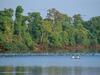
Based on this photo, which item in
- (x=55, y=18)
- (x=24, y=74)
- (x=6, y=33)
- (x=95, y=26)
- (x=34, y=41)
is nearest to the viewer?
(x=24, y=74)

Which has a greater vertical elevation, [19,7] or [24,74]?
[19,7]

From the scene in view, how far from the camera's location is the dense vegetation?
11675cm

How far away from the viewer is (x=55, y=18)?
13550cm

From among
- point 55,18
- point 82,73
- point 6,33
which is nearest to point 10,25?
point 6,33

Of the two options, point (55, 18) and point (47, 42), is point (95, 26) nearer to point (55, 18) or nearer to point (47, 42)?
point (55, 18)

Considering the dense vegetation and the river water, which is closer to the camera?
the river water

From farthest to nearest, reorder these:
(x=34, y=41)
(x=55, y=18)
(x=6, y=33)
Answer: (x=55, y=18)
(x=34, y=41)
(x=6, y=33)

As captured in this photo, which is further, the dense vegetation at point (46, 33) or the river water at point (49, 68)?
the dense vegetation at point (46, 33)

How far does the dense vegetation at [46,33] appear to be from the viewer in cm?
11675

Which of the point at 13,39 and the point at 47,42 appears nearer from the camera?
the point at 13,39

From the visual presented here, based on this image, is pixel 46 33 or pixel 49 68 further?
pixel 46 33

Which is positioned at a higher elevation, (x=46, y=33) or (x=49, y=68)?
(x=46, y=33)

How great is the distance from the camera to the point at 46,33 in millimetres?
125438

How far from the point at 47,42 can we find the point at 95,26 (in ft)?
94.0
